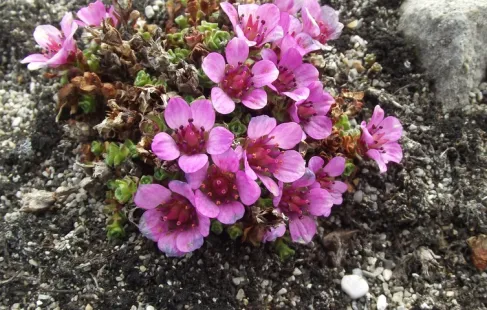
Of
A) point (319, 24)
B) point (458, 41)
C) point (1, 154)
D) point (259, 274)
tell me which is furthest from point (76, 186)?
point (458, 41)

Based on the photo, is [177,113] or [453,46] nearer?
[177,113]

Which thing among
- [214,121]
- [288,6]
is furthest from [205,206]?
[288,6]

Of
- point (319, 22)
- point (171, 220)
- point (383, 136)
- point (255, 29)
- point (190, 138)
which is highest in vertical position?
point (255, 29)

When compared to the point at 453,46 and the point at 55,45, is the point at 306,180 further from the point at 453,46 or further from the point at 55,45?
the point at 55,45

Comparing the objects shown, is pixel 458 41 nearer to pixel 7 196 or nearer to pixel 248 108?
pixel 248 108

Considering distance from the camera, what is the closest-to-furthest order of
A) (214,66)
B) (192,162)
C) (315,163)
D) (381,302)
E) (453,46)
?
(192,162)
(214,66)
(315,163)
(381,302)
(453,46)

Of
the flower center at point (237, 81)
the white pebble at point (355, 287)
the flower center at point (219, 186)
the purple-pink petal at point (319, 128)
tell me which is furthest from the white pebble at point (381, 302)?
the flower center at point (237, 81)

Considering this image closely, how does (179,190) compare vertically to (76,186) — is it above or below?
above
